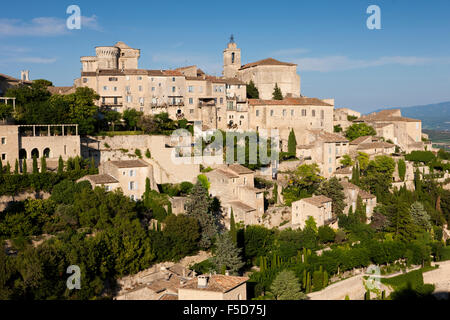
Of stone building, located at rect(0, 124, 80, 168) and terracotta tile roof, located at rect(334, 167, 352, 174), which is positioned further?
terracotta tile roof, located at rect(334, 167, 352, 174)

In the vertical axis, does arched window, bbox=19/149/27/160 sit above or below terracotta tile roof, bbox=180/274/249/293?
above

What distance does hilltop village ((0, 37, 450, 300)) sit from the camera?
29.2 meters

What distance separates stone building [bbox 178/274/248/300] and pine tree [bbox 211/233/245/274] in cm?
547

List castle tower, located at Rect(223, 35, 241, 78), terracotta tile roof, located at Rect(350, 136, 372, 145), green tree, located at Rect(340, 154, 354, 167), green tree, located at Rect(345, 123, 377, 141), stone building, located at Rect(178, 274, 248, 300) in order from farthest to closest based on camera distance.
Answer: castle tower, located at Rect(223, 35, 241, 78) < green tree, located at Rect(345, 123, 377, 141) < terracotta tile roof, located at Rect(350, 136, 372, 145) < green tree, located at Rect(340, 154, 354, 167) < stone building, located at Rect(178, 274, 248, 300)

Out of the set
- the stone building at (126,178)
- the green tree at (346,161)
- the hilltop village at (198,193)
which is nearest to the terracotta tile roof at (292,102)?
the hilltop village at (198,193)

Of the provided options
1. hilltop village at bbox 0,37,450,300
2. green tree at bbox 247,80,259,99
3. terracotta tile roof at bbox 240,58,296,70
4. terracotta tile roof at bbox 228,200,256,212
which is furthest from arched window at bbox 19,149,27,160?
terracotta tile roof at bbox 240,58,296,70

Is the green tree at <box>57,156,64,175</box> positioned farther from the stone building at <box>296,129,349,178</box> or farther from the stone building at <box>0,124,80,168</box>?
the stone building at <box>296,129,349,178</box>

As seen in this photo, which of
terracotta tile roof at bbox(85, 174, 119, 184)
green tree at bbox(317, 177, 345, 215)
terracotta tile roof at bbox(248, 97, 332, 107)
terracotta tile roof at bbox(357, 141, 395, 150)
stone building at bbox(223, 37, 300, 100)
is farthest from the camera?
stone building at bbox(223, 37, 300, 100)

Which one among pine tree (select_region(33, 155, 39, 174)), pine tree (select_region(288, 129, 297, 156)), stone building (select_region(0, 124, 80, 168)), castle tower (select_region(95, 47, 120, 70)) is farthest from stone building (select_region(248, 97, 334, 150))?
pine tree (select_region(33, 155, 39, 174))

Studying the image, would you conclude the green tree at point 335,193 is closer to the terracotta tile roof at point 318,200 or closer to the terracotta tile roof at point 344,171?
the terracotta tile roof at point 318,200

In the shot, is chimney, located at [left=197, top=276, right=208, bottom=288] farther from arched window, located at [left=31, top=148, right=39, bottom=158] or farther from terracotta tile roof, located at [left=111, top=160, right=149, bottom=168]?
arched window, located at [left=31, top=148, right=39, bottom=158]

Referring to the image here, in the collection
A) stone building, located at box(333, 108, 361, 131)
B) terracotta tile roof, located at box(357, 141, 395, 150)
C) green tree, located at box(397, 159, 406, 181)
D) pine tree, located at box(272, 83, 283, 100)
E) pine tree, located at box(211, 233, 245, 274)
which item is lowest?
pine tree, located at box(211, 233, 245, 274)

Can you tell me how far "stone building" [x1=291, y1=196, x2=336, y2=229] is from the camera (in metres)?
37.0

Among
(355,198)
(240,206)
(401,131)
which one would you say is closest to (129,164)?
(240,206)
